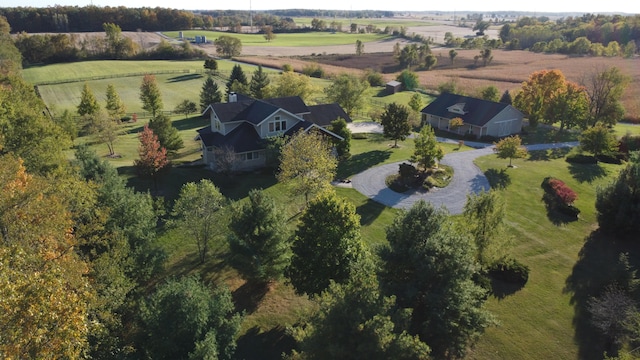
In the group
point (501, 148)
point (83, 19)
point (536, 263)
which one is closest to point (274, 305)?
point (536, 263)

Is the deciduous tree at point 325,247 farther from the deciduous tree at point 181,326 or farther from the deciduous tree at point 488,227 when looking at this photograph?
the deciduous tree at point 488,227

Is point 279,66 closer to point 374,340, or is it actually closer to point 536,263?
point 536,263

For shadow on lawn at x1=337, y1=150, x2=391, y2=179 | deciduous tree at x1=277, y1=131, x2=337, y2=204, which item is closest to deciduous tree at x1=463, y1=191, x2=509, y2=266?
deciduous tree at x1=277, y1=131, x2=337, y2=204

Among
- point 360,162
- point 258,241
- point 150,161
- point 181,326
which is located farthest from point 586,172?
point 181,326

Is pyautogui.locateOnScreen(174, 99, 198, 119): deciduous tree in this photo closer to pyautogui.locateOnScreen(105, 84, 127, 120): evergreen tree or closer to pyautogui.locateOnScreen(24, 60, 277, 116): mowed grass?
pyautogui.locateOnScreen(24, 60, 277, 116): mowed grass

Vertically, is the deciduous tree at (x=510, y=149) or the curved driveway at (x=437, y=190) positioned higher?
the deciduous tree at (x=510, y=149)

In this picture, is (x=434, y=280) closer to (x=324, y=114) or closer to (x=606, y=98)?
(x=324, y=114)

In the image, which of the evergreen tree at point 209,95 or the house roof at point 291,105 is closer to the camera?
the house roof at point 291,105

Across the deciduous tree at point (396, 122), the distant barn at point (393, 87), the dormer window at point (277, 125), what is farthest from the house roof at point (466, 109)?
the dormer window at point (277, 125)
